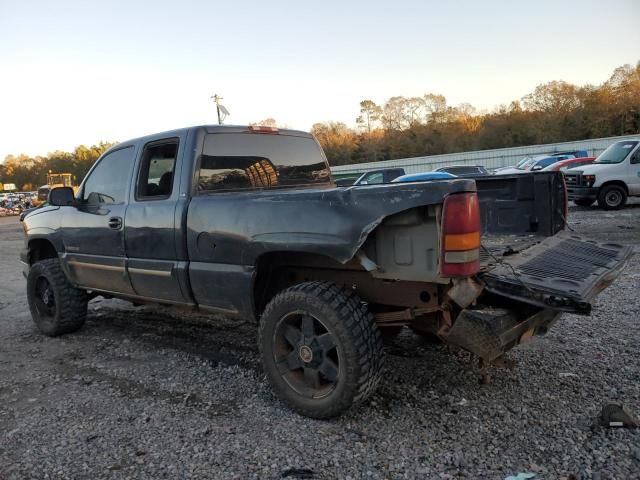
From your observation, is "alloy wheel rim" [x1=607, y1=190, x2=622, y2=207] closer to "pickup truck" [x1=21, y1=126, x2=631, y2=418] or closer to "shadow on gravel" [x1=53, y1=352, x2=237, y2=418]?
"pickup truck" [x1=21, y1=126, x2=631, y2=418]

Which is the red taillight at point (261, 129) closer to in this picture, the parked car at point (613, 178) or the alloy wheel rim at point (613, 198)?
the parked car at point (613, 178)

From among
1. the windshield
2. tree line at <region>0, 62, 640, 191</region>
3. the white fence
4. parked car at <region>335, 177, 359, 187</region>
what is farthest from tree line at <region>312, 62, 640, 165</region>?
parked car at <region>335, 177, 359, 187</region>

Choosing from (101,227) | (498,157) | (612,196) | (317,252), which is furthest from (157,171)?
(498,157)

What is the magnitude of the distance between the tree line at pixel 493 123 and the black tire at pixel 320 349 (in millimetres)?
55419

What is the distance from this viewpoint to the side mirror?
485 centimetres

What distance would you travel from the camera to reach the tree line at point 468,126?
1998 inches

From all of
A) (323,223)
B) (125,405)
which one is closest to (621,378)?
(323,223)

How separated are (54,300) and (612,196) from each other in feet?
48.6

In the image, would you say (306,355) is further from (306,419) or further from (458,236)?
(458,236)

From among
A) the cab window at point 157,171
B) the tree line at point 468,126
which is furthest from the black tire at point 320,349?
the tree line at point 468,126

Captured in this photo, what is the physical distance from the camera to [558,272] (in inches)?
123

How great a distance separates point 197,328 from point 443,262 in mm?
3498

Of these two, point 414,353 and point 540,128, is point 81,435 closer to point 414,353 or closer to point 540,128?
point 414,353

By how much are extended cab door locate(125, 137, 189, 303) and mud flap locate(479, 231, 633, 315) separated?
92.2 inches
